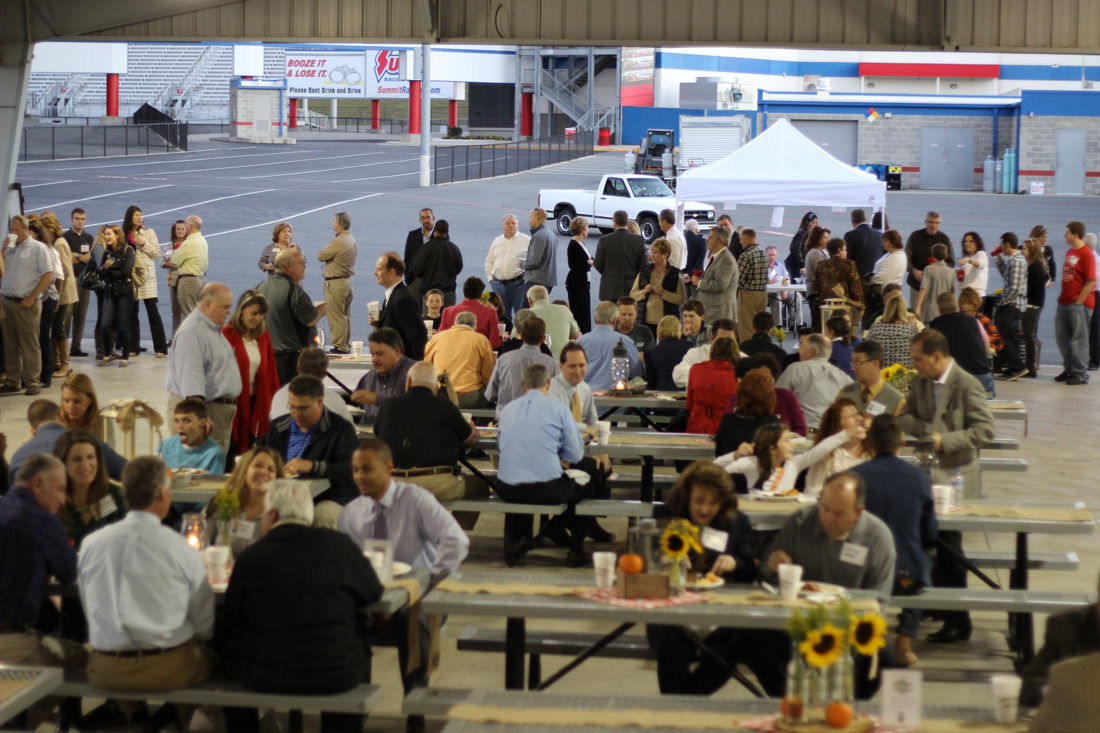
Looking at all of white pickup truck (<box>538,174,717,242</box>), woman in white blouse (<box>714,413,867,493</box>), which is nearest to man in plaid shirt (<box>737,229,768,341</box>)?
woman in white blouse (<box>714,413,867,493</box>)

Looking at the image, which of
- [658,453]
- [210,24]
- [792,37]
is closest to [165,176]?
[210,24]

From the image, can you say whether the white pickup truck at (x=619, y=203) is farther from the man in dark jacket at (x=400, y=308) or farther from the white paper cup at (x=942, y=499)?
the white paper cup at (x=942, y=499)

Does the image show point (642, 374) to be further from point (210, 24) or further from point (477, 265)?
point (477, 265)

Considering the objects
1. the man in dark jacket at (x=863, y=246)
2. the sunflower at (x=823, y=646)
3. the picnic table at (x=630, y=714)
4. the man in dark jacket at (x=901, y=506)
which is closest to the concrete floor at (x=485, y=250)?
the man in dark jacket at (x=901, y=506)

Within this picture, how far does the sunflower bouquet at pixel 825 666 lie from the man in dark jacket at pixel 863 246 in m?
13.6

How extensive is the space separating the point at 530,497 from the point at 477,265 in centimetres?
1769

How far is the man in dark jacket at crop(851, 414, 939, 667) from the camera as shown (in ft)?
20.6

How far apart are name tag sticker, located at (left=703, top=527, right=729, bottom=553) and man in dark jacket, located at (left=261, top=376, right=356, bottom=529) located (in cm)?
233

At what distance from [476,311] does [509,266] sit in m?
4.52

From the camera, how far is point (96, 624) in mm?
5078

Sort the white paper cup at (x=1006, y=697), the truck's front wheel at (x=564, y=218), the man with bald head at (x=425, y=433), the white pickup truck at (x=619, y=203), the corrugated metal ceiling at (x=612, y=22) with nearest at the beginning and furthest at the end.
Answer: the white paper cup at (x=1006, y=697), the man with bald head at (x=425, y=433), the corrugated metal ceiling at (x=612, y=22), the white pickup truck at (x=619, y=203), the truck's front wheel at (x=564, y=218)

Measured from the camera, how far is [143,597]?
5035 millimetres

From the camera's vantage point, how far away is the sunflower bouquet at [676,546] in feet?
17.5

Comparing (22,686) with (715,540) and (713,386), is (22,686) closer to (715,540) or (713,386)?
(715,540)
